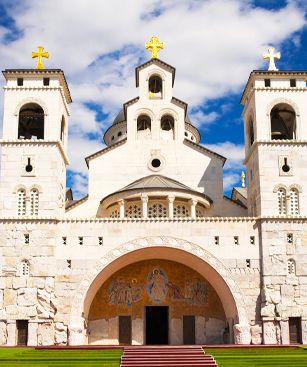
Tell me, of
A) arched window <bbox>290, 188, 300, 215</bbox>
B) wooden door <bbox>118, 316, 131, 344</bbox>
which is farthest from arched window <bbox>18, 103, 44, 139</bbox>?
arched window <bbox>290, 188, 300, 215</bbox>

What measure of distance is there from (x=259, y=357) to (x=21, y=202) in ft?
54.8

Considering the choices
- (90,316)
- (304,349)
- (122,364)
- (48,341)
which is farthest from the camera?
(90,316)

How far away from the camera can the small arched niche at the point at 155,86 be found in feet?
132

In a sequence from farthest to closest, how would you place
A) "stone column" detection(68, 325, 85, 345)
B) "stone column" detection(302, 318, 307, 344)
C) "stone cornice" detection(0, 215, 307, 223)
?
"stone cornice" detection(0, 215, 307, 223) → "stone column" detection(302, 318, 307, 344) → "stone column" detection(68, 325, 85, 345)

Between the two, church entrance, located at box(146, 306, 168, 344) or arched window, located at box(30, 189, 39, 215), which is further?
church entrance, located at box(146, 306, 168, 344)

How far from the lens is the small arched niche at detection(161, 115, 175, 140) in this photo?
39562mm

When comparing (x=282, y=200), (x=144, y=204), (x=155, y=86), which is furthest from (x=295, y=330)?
(x=155, y=86)

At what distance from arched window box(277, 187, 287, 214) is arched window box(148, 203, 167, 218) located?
270 inches

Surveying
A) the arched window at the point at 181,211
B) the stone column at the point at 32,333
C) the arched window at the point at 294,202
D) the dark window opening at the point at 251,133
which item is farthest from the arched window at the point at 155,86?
the stone column at the point at 32,333

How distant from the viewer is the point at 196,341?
3356 cm

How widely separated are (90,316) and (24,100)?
1326cm

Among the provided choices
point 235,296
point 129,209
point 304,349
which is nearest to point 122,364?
point 304,349

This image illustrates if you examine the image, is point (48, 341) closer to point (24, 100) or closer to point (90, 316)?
point (90, 316)

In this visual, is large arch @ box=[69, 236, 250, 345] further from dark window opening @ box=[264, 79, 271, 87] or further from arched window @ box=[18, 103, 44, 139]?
dark window opening @ box=[264, 79, 271, 87]
